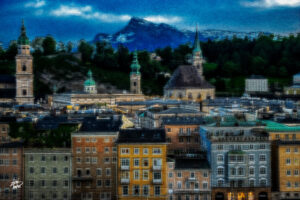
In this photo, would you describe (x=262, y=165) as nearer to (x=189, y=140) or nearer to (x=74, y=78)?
(x=189, y=140)

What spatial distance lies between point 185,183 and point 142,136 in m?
6.81

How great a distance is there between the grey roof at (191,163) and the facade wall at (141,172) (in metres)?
2.08

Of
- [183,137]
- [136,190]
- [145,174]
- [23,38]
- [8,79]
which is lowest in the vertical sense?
[136,190]

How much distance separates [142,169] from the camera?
2128 inches

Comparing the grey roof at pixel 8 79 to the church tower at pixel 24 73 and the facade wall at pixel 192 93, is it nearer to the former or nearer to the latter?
the church tower at pixel 24 73

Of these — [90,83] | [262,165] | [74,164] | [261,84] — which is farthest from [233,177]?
[261,84]

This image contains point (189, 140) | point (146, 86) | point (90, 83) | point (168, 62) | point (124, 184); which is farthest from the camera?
point (168, 62)

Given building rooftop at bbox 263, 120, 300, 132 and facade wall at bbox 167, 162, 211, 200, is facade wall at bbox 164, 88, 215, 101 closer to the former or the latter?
building rooftop at bbox 263, 120, 300, 132

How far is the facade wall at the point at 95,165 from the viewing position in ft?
180

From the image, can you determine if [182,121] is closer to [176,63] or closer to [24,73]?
[24,73]

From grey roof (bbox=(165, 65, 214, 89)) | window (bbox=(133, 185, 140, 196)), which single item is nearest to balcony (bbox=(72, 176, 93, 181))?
window (bbox=(133, 185, 140, 196))

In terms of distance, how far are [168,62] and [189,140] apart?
122328mm

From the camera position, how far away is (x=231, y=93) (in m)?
148

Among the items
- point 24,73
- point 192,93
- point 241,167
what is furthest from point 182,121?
point 24,73
